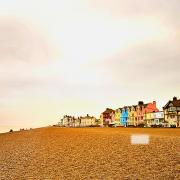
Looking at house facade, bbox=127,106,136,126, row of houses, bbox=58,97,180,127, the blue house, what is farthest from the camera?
the blue house

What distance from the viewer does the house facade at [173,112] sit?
109 metres

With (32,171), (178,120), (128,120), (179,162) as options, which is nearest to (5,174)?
(32,171)

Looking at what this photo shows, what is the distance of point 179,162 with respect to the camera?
627 inches

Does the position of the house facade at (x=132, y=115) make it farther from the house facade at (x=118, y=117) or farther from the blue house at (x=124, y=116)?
the house facade at (x=118, y=117)

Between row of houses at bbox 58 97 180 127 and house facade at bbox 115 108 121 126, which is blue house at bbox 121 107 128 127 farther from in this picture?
house facade at bbox 115 108 121 126

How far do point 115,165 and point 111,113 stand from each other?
178730mm

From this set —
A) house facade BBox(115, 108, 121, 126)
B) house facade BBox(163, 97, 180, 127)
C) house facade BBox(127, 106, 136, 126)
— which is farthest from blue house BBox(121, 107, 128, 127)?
house facade BBox(163, 97, 180, 127)

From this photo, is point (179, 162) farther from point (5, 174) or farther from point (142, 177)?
point (5, 174)

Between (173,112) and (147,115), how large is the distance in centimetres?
2917

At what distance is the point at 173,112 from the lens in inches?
4355

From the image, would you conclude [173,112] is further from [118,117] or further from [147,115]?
[118,117]

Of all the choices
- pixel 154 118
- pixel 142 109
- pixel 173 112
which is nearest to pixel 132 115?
pixel 142 109

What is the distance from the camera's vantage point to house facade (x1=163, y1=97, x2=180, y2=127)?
108762mm

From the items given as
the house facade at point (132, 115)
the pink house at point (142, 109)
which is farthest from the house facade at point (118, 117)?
the pink house at point (142, 109)
